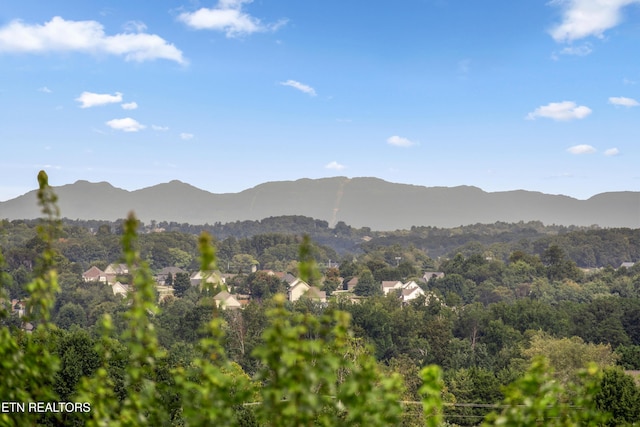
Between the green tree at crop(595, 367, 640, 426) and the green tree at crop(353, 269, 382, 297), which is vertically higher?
Answer: the green tree at crop(595, 367, 640, 426)

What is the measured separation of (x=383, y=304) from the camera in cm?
5375

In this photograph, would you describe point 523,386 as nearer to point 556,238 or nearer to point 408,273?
point 408,273

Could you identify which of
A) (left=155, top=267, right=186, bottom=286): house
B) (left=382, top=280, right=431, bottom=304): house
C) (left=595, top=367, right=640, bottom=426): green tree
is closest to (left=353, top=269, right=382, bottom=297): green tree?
(left=382, top=280, right=431, bottom=304): house

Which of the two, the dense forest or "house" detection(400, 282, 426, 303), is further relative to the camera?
"house" detection(400, 282, 426, 303)

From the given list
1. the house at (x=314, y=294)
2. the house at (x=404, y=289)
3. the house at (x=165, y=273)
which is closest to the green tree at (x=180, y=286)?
the house at (x=314, y=294)

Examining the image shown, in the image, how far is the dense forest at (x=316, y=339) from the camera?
11.4ft

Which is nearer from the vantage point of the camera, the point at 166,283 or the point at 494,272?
the point at 494,272

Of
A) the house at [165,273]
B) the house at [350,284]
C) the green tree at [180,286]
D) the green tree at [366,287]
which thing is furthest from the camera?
the house at [165,273]

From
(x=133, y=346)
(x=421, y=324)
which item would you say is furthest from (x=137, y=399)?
(x=421, y=324)

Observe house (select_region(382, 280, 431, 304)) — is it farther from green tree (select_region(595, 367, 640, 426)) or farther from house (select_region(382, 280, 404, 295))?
green tree (select_region(595, 367, 640, 426))

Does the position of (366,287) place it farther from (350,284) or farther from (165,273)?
(165,273)

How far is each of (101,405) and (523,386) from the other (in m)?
2.52

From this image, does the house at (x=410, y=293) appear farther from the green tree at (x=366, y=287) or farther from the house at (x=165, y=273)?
the house at (x=165, y=273)

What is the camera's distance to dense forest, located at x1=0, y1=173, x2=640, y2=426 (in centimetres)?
346
